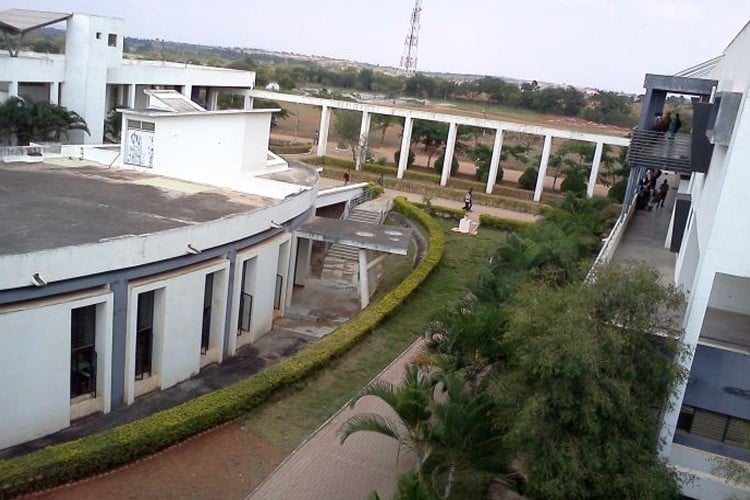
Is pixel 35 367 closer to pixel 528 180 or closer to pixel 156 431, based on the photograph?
pixel 156 431

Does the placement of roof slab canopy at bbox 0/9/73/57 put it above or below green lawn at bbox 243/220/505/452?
above

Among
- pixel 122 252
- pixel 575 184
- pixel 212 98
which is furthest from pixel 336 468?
pixel 212 98

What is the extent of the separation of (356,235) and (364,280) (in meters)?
1.52

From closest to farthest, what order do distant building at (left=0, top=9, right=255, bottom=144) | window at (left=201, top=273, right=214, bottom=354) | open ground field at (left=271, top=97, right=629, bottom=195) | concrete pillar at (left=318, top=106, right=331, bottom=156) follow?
1. window at (left=201, top=273, right=214, bottom=354)
2. distant building at (left=0, top=9, right=255, bottom=144)
3. concrete pillar at (left=318, top=106, right=331, bottom=156)
4. open ground field at (left=271, top=97, right=629, bottom=195)

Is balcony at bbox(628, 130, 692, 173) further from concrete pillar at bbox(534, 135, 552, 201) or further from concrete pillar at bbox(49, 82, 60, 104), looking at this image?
concrete pillar at bbox(49, 82, 60, 104)

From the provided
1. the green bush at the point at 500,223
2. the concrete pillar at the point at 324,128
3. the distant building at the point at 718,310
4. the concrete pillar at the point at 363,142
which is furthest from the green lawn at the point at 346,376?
the concrete pillar at the point at 324,128

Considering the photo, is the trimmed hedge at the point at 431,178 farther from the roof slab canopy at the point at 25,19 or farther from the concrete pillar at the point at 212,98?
the roof slab canopy at the point at 25,19

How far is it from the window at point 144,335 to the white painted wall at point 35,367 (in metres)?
1.65

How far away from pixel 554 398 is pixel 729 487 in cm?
540

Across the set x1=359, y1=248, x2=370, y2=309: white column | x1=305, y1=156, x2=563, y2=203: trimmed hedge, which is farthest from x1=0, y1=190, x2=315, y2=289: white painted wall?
x1=305, y1=156, x2=563, y2=203: trimmed hedge

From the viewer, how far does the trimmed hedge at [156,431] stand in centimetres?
1077

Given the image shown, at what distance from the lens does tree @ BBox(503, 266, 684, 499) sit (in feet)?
28.7

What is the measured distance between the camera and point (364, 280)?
22.1m

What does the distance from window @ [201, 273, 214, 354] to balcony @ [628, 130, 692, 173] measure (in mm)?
11400
